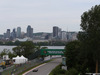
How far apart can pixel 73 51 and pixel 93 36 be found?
26.9 ft

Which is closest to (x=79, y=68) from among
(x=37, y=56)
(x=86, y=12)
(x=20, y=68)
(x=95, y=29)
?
(x=95, y=29)

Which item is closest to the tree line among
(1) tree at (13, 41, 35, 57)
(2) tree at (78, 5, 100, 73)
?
(2) tree at (78, 5, 100, 73)

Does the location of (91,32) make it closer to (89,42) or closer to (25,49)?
(89,42)

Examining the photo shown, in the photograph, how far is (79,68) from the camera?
2973cm

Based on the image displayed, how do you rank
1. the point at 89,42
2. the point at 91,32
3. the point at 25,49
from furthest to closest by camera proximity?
the point at 25,49, the point at 91,32, the point at 89,42

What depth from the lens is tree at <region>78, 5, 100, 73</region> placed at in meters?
27.2

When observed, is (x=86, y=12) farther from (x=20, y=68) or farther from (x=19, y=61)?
(x=19, y=61)

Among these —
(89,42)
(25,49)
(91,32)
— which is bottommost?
(25,49)

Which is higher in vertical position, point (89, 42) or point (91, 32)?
point (91, 32)

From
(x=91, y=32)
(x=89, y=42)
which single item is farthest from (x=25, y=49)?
(x=89, y=42)

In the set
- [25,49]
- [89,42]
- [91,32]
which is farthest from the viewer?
[25,49]

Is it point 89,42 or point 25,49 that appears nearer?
point 89,42

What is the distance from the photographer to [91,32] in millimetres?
27859

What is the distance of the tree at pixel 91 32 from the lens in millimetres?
27188
